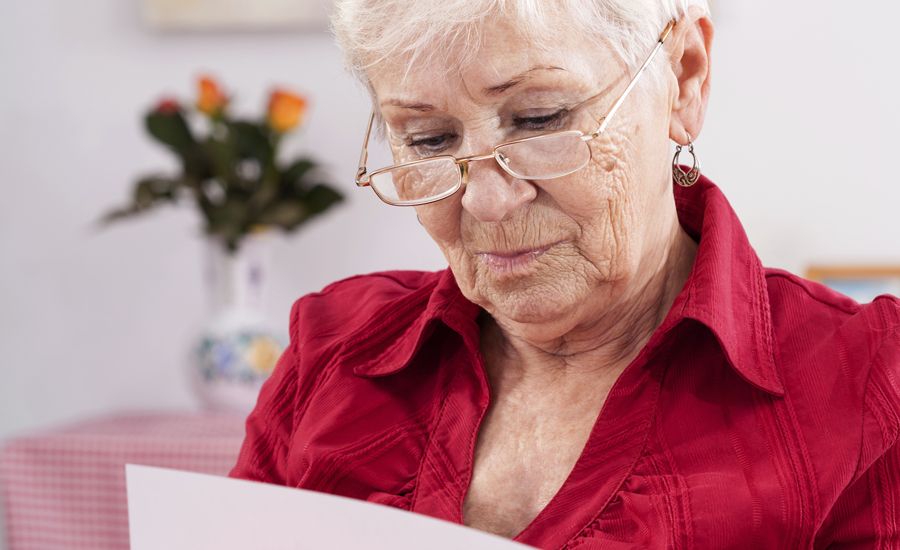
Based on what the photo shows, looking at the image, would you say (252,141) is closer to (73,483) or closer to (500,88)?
(73,483)

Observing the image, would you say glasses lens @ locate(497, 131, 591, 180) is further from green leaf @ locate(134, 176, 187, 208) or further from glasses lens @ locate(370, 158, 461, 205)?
green leaf @ locate(134, 176, 187, 208)

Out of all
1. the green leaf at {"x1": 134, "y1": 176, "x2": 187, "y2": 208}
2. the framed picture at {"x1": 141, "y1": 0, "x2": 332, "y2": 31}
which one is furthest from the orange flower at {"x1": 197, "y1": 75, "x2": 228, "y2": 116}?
the framed picture at {"x1": 141, "y1": 0, "x2": 332, "y2": 31}

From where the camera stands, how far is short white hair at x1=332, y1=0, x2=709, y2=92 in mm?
925

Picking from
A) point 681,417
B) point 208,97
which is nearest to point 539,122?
point 681,417

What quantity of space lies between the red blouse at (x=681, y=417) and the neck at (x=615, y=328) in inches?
2.1

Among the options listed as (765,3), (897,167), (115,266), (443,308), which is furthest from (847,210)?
(115,266)

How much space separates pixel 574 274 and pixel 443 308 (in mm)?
173

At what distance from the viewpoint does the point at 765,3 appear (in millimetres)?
2357

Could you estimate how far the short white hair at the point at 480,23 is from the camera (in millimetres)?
925

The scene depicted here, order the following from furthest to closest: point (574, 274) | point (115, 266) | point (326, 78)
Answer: point (115, 266) → point (326, 78) → point (574, 274)

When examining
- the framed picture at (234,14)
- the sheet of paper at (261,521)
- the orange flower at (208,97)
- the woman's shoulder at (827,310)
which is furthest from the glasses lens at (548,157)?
the framed picture at (234,14)

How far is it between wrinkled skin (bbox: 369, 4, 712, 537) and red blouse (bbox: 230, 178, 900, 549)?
1.9 inches

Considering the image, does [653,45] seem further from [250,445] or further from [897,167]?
[897,167]

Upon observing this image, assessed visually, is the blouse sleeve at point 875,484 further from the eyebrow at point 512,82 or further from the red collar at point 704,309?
the eyebrow at point 512,82
